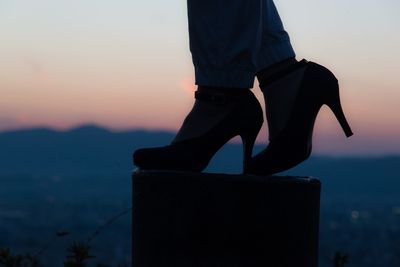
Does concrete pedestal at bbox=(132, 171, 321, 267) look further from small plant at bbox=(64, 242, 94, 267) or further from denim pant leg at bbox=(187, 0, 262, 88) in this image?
small plant at bbox=(64, 242, 94, 267)

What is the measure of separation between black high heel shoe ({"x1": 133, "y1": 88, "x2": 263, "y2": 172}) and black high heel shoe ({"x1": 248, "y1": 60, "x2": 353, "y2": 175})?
73 mm

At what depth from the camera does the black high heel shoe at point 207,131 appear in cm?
361

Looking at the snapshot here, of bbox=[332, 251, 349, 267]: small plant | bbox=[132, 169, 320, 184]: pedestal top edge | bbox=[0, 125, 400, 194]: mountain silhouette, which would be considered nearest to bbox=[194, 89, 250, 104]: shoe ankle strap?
bbox=[132, 169, 320, 184]: pedestal top edge

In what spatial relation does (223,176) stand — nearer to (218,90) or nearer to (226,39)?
(218,90)

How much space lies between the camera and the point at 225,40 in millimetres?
3391

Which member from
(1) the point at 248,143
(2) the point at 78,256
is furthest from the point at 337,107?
(2) the point at 78,256

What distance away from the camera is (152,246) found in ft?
11.1

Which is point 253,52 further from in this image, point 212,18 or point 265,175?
point 265,175

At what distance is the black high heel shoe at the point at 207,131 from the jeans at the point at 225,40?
0.16 metres

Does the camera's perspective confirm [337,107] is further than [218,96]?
Yes

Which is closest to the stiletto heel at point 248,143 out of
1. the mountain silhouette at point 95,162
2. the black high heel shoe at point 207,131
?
the black high heel shoe at point 207,131

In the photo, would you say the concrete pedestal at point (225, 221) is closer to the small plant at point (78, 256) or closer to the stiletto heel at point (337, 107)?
the stiletto heel at point (337, 107)

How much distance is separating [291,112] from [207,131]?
0.37 metres

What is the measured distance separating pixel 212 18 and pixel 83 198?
10172 centimetres
